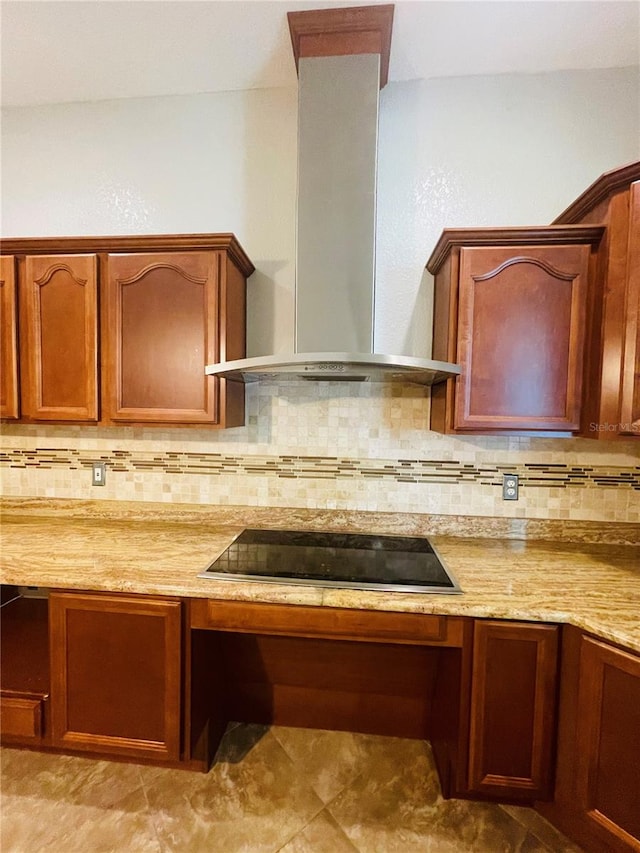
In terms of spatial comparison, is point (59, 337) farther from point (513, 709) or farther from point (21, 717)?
point (513, 709)

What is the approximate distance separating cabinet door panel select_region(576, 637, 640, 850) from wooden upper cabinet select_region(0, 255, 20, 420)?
231 centimetres

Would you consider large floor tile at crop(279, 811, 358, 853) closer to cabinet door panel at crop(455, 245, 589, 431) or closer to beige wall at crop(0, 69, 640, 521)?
beige wall at crop(0, 69, 640, 521)

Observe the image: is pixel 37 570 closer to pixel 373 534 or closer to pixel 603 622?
pixel 373 534

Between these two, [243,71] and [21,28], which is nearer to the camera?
[21,28]

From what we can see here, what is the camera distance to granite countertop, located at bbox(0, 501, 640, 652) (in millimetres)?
1206

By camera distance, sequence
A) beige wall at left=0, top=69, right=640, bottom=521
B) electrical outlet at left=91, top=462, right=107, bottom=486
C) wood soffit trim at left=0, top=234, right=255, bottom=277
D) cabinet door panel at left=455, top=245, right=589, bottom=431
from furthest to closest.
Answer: electrical outlet at left=91, top=462, right=107, bottom=486 → beige wall at left=0, top=69, right=640, bottom=521 → wood soffit trim at left=0, top=234, right=255, bottom=277 → cabinet door panel at left=455, top=245, right=589, bottom=431

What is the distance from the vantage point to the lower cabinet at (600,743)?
3.51 feet

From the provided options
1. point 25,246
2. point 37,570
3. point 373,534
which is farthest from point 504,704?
point 25,246

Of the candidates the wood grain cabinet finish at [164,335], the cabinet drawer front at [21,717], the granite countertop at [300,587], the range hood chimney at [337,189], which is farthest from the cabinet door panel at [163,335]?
the cabinet drawer front at [21,717]

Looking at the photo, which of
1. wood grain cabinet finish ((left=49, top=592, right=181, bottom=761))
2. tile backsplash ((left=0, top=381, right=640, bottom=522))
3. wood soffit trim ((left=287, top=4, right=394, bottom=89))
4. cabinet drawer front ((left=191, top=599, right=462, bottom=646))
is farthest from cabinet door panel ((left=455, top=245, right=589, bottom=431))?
wood grain cabinet finish ((left=49, top=592, right=181, bottom=761))

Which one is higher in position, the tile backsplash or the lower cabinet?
the tile backsplash

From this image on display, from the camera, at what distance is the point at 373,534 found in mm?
1812

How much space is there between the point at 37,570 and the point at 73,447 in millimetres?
767

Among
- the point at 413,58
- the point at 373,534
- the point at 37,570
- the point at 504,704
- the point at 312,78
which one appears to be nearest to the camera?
the point at 504,704
